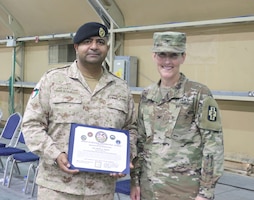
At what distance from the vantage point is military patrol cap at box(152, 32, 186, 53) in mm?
1913

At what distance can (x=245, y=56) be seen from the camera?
5.54 metres

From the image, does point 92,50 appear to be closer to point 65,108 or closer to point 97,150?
point 65,108

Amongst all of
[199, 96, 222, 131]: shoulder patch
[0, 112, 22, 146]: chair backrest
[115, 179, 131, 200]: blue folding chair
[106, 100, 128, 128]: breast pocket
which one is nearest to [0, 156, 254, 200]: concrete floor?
[0, 112, 22, 146]: chair backrest

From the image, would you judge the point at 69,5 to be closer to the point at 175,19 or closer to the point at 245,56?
the point at 175,19

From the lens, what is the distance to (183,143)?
1.93 meters

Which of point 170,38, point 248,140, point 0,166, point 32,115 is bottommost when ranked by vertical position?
point 0,166

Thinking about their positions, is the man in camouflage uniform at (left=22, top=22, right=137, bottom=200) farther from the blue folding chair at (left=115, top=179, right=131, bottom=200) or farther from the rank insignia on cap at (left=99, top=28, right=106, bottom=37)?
the blue folding chair at (left=115, top=179, right=131, bottom=200)

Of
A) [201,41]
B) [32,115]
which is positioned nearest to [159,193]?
[32,115]

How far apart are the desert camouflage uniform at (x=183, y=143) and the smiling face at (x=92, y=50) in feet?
1.14

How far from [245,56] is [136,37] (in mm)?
2194

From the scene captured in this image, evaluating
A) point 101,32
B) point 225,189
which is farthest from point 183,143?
point 225,189

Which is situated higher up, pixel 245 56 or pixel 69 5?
pixel 69 5

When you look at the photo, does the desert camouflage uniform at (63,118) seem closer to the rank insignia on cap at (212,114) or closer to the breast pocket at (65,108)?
the breast pocket at (65,108)

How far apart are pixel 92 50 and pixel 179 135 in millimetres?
609
